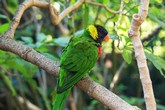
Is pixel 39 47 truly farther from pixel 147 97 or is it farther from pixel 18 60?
pixel 147 97

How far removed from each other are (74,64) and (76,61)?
1cm

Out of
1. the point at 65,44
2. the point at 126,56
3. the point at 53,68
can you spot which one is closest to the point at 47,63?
the point at 53,68

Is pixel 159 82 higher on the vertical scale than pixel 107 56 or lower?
lower

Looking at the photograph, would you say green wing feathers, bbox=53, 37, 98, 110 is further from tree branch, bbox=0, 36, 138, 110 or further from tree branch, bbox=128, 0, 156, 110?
tree branch, bbox=128, 0, 156, 110

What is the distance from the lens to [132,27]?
827 mm

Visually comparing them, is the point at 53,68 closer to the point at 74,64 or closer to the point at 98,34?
the point at 74,64

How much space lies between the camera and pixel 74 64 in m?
1.20

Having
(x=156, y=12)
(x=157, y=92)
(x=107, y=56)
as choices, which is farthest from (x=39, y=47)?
(x=157, y=92)

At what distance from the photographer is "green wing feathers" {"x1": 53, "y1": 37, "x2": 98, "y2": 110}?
1142 millimetres

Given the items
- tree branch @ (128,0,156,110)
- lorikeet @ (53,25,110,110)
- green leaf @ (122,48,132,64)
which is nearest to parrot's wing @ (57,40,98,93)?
lorikeet @ (53,25,110,110)

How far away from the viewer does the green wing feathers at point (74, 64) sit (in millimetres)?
1142

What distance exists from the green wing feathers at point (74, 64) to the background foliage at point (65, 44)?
0.11m

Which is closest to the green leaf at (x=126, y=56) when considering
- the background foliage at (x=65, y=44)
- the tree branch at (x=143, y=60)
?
the background foliage at (x=65, y=44)

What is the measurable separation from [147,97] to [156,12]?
678 millimetres
